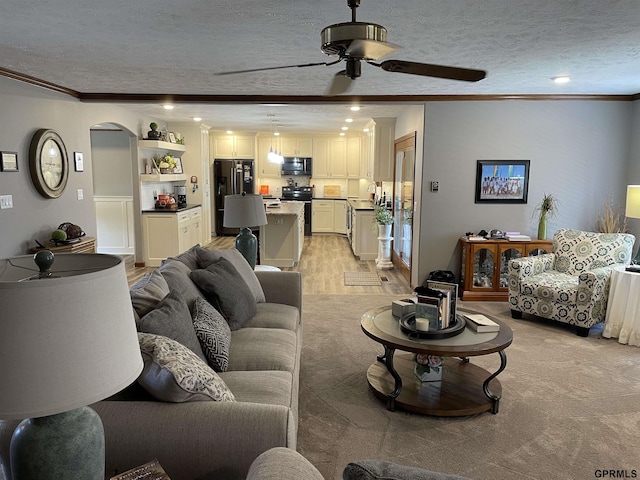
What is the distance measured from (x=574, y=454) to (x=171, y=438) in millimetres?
2129

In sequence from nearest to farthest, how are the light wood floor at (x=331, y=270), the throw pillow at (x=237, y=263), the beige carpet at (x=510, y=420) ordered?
the beige carpet at (x=510, y=420) → the throw pillow at (x=237, y=263) → the light wood floor at (x=331, y=270)

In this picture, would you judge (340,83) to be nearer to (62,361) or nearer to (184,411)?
(184,411)

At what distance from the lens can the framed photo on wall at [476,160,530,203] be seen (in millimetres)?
5641

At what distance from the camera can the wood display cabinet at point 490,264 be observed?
17.8 ft

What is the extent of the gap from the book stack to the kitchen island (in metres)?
4.40

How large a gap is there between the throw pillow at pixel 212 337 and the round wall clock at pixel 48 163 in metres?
2.99

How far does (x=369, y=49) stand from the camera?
225cm

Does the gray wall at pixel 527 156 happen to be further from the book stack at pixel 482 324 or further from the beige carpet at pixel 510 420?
the book stack at pixel 482 324

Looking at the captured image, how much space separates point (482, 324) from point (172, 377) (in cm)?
208

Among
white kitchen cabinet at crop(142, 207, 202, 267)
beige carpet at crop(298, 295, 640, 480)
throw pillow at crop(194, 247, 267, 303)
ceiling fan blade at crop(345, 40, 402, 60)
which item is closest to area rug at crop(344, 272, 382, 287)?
beige carpet at crop(298, 295, 640, 480)

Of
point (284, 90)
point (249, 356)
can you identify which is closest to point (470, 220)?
point (284, 90)

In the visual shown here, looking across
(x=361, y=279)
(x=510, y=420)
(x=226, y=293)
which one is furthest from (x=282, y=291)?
(x=361, y=279)

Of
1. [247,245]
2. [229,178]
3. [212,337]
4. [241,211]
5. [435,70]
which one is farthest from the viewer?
[229,178]

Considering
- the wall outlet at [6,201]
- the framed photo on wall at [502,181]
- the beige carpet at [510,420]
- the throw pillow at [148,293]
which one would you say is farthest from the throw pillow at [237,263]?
the framed photo on wall at [502,181]
